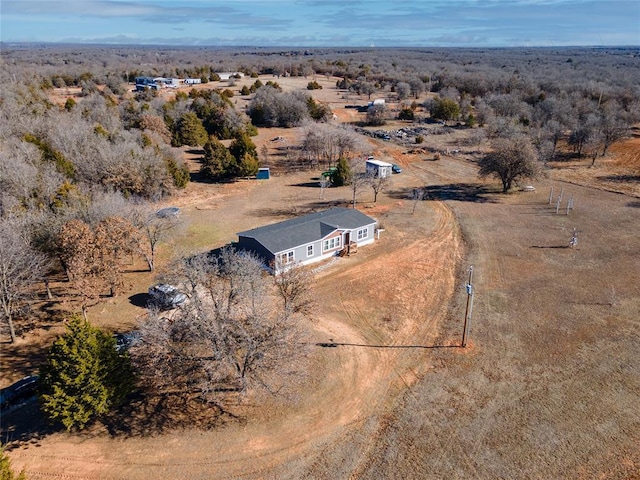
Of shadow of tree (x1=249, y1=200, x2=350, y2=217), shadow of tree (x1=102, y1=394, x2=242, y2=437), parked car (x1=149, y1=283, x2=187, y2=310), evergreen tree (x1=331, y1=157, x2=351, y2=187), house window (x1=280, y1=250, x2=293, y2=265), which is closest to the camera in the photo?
shadow of tree (x1=102, y1=394, x2=242, y2=437)

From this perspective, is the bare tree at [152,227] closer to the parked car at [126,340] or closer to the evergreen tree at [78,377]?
the parked car at [126,340]

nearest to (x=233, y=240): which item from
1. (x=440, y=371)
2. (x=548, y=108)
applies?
(x=440, y=371)

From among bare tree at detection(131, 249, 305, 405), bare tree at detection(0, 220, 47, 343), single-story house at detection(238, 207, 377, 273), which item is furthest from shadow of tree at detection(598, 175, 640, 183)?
bare tree at detection(0, 220, 47, 343)

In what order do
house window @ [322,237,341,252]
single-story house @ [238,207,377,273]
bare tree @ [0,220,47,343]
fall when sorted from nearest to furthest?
1. bare tree @ [0,220,47,343]
2. single-story house @ [238,207,377,273]
3. house window @ [322,237,341,252]

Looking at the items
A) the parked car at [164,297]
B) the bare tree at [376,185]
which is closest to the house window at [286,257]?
the parked car at [164,297]

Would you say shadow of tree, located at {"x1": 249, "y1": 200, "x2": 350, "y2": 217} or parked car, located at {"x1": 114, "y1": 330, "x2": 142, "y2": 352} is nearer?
parked car, located at {"x1": 114, "y1": 330, "x2": 142, "y2": 352}

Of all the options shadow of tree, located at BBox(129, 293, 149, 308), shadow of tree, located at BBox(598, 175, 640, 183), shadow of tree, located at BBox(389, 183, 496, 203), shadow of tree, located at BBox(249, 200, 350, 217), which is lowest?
shadow of tree, located at BBox(129, 293, 149, 308)

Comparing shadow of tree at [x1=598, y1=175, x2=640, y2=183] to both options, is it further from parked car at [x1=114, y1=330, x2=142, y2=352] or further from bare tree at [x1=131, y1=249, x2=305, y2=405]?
parked car at [x1=114, y1=330, x2=142, y2=352]

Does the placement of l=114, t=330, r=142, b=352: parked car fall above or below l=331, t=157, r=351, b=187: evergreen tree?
below
